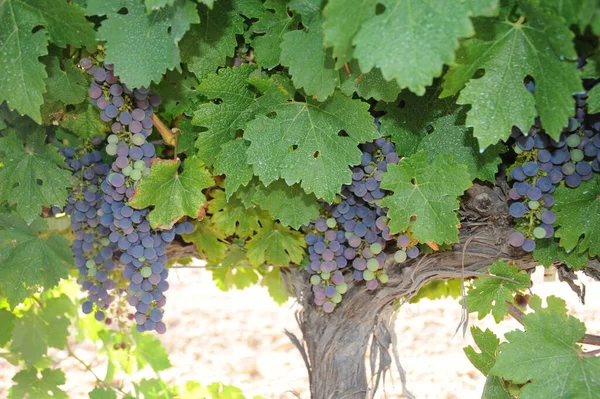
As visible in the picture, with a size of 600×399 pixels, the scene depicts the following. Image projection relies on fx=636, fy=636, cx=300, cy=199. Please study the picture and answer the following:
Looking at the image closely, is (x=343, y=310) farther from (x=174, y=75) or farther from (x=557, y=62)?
(x=557, y=62)

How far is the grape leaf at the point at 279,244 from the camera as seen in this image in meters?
1.32

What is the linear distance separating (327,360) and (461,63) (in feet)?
2.60

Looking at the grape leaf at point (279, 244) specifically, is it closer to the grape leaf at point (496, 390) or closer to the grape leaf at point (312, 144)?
the grape leaf at point (312, 144)

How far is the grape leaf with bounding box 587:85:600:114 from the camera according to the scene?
0.83m

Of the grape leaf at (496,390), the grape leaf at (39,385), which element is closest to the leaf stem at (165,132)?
the grape leaf at (496,390)

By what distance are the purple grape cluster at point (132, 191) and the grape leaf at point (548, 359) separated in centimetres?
66

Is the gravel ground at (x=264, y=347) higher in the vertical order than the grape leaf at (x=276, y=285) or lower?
higher

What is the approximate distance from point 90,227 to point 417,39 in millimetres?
859

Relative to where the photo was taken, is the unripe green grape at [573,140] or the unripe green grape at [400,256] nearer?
the unripe green grape at [573,140]

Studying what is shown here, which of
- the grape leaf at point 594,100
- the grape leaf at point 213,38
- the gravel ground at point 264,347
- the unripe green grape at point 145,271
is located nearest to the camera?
the grape leaf at point 594,100

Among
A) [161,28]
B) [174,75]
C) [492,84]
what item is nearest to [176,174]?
[174,75]

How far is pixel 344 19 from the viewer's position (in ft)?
2.55

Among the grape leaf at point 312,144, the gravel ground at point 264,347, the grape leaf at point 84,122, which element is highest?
the gravel ground at point 264,347

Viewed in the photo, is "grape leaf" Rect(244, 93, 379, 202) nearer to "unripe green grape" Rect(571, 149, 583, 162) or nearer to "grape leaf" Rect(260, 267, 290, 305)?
"unripe green grape" Rect(571, 149, 583, 162)
